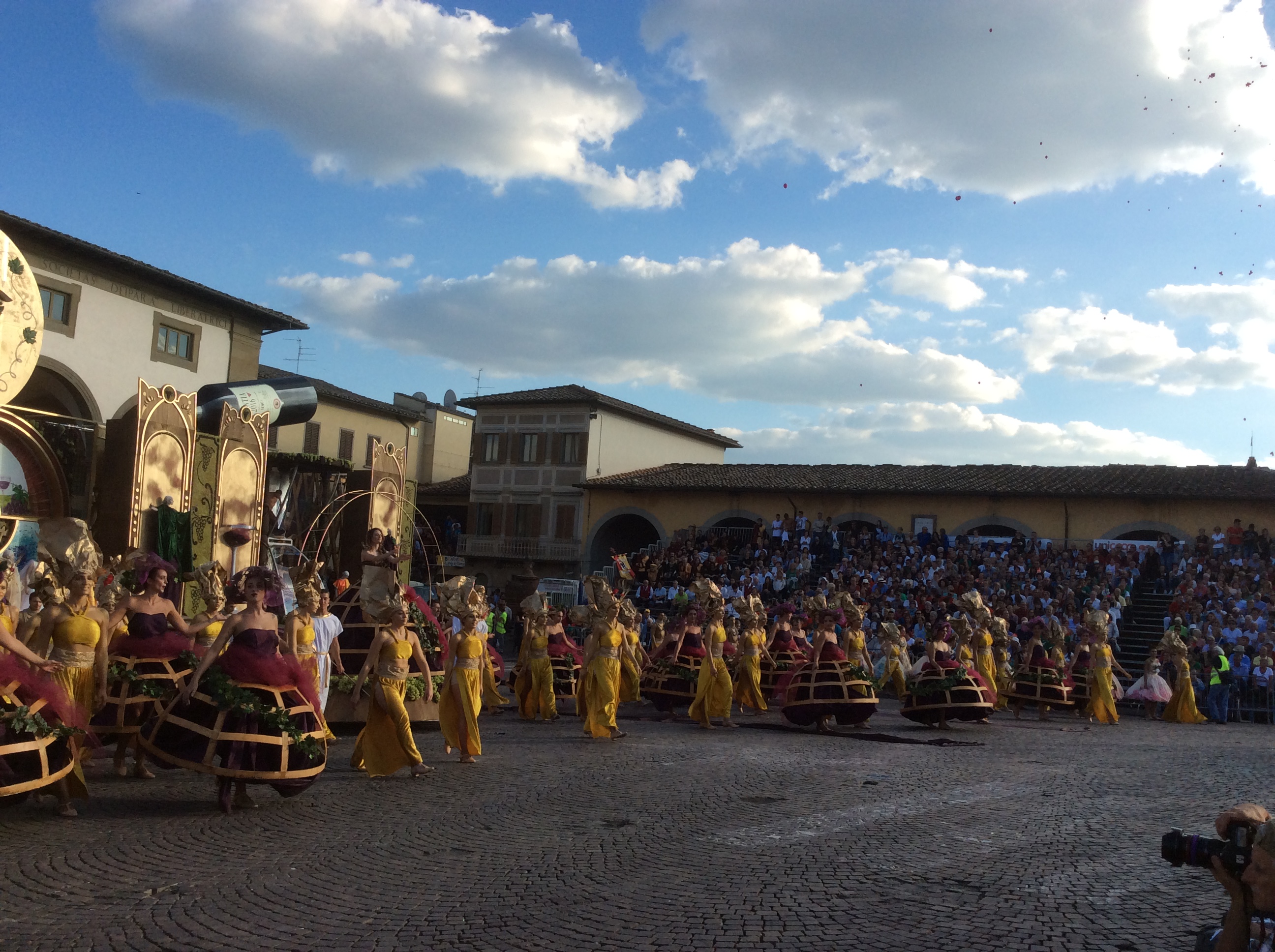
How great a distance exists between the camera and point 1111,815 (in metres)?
9.01

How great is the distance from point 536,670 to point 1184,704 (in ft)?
39.8

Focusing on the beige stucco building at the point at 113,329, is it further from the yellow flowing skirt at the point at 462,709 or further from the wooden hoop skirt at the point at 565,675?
the yellow flowing skirt at the point at 462,709

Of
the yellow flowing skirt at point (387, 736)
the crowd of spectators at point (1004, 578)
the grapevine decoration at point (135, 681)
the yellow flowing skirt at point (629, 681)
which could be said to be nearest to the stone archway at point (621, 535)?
the crowd of spectators at point (1004, 578)

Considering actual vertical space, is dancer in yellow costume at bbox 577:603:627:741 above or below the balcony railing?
below

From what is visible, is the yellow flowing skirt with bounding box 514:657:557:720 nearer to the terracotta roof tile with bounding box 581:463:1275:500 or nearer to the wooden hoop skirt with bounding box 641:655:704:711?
the wooden hoop skirt with bounding box 641:655:704:711

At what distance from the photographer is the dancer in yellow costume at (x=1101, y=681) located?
18.8 m

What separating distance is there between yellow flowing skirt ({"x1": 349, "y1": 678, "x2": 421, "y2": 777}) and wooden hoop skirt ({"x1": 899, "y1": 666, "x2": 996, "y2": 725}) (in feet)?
28.2

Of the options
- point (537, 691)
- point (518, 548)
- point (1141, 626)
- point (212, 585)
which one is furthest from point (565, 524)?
point (212, 585)

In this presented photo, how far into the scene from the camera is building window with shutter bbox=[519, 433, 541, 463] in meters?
44.4

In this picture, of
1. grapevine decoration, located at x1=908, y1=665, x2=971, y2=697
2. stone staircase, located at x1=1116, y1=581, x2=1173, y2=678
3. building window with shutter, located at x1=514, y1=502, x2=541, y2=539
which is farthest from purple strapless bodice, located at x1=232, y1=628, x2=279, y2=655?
building window with shutter, located at x1=514, y1=502, x2=541, y2=539

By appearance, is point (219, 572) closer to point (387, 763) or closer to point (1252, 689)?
point (387, 763)

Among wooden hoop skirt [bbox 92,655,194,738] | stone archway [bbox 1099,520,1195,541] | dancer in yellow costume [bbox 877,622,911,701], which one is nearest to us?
wooden hoop skirt [bbox 92,655,194,738]

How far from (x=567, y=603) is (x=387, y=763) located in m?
27.1

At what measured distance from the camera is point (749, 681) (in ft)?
54.5
